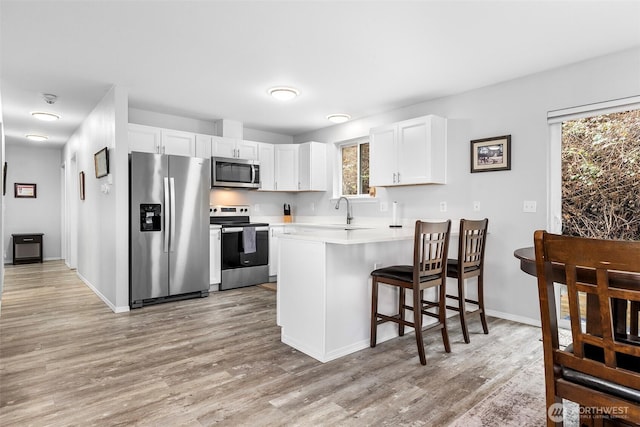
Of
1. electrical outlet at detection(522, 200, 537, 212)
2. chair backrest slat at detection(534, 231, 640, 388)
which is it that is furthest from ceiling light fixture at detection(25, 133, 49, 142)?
chair backrest slat at detection(534, 231, 640, 388)

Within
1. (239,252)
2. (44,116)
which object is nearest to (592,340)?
(239,252)

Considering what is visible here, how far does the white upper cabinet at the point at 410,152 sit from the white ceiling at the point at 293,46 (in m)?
0.36

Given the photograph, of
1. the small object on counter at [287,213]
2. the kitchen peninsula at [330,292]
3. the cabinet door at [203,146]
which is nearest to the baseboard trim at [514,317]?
the kitchen peninsula at [330,292]

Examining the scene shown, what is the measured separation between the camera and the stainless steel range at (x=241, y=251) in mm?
4918

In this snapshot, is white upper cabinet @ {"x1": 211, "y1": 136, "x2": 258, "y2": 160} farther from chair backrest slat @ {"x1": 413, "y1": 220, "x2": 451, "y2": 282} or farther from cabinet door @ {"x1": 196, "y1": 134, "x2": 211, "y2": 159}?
chair backrest slat @ {"x1": 413, "y1": 220, "x2": 451, "y2": 282}

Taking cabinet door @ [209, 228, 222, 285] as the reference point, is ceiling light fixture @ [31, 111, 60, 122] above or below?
above

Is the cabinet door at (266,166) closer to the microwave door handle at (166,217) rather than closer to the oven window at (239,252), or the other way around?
the oven window at (239,252)

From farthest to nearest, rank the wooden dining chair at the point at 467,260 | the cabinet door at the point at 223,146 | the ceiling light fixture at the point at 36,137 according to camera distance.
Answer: the ceiling light fixture at the point at 36,137, the cabinet door at the point at 223,146, the wooden dining chair at the point at 467,260

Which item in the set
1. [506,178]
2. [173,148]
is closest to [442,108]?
[506,178]

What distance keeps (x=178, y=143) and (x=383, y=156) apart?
2.65 meters

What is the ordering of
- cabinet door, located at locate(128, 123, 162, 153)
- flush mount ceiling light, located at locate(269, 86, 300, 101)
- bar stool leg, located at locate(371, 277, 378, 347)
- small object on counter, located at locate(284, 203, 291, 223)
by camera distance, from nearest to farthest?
1. bar stool leg, located at locate(371, 277, 378, 347)
2. flush mount ceiling light, located at locate(269, 86, 300, 101)
3. cabinet door, located at locate(128, 123, 162, 153)
4. small object on counter, located at locate(284, 203, 291, 223)

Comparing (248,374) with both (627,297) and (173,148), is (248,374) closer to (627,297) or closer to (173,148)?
(627,297)

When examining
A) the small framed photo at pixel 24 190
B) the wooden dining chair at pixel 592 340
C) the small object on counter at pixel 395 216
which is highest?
the small framed photo at pixel 24 190

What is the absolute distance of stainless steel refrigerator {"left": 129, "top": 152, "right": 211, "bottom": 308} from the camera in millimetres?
4023
